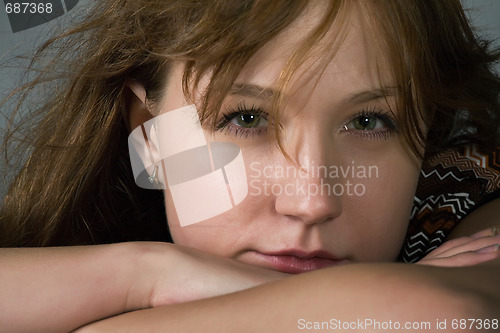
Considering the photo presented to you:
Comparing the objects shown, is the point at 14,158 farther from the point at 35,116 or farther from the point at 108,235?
the point at 108,235

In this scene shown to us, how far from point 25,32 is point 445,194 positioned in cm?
100

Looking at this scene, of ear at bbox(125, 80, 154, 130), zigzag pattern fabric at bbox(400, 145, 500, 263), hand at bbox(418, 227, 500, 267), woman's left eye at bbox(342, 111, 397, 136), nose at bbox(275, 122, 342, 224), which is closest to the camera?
hand at bbox(418, 227, 500, 267)

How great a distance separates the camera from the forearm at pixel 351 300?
2.49 ft

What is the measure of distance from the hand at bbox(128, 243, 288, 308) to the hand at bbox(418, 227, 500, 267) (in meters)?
0.22

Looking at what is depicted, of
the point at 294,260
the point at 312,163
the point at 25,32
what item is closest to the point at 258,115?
the point at 312,163

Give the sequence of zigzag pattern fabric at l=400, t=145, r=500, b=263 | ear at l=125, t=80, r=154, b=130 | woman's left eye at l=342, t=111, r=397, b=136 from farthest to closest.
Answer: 1. zigzag pattern fabric at l=400, t=145, r=500, b=263
2. ear at l=125, t=80, r=154, b=130
3. woman's left eye at l=342, t=111, r=397, b=136

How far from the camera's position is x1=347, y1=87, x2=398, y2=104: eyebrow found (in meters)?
1.13

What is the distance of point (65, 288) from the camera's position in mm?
977

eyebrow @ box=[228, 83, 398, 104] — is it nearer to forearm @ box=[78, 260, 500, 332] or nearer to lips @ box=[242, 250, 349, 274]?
lips @ box=[242, 250, 349, 274]

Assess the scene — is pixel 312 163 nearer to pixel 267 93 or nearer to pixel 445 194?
pixel 267 93

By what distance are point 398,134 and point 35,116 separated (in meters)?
0.72

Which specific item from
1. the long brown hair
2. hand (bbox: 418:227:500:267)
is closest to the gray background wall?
the long brown hair

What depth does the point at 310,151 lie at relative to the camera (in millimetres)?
1095

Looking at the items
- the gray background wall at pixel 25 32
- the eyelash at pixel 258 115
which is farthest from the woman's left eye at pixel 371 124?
the gray background wall at pixel 25 32
